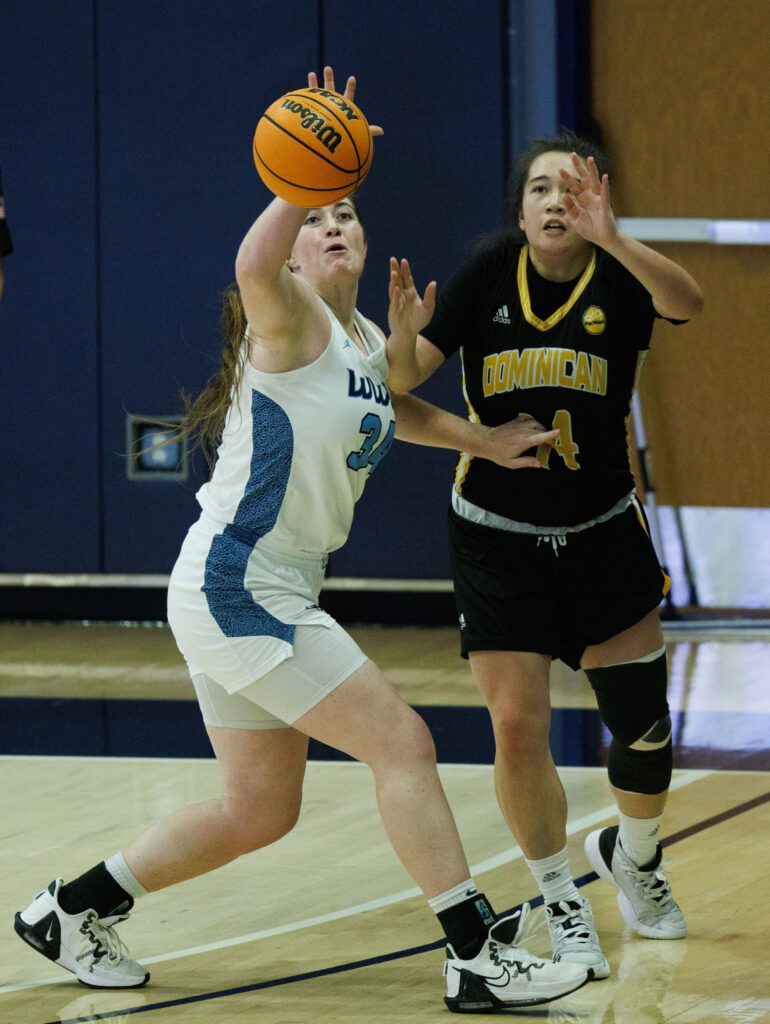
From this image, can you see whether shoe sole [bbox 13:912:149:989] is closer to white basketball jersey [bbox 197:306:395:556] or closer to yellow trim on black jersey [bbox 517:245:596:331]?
white basketball jersey [bbox 197:306:395:556]

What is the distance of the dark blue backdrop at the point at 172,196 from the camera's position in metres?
8.01

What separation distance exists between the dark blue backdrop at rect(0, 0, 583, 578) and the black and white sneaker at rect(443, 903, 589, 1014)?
191 inches

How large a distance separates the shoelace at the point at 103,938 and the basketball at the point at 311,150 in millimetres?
1568

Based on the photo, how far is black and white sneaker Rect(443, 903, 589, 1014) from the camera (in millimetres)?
3299

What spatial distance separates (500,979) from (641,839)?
74cm

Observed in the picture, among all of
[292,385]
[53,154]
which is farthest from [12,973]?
[53,154]

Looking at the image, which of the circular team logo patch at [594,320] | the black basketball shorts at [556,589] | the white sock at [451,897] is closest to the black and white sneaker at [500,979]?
the white sock at [451,897]

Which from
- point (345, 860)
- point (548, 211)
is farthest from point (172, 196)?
point (548, 211)

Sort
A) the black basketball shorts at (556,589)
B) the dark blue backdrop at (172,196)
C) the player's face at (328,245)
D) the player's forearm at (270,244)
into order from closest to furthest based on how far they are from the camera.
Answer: the player's forearm at (270,244) → the player's face at (328,245) → the black basketball shorts at (556,589) → the dark blue backdrop at (172,196)

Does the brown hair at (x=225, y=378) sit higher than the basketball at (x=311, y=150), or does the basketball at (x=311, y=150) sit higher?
the basketball at (x=311, y=150)

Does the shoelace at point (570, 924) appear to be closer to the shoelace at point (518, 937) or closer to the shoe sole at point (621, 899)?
the shoelace at point (518, 937)

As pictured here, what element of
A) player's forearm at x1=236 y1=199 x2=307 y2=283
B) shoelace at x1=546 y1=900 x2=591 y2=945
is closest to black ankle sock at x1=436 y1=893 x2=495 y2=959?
shoelace at x1=546 y1=900 x2=591 y2=945

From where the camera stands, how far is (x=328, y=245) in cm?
350

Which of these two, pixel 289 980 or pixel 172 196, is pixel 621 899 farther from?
pixel 172 196
